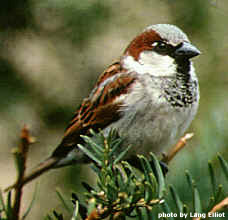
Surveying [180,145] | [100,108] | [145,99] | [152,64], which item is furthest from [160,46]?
[180,145]

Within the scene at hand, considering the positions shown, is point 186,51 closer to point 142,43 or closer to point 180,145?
point 142,43

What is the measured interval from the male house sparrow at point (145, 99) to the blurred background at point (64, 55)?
0.09 metres

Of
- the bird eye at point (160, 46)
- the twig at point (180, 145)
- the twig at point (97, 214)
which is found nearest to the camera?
the twig at point (97, 214)

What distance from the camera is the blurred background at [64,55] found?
1374 millimetres

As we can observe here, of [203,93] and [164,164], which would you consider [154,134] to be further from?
[203,93]

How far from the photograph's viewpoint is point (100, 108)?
1.41 metres

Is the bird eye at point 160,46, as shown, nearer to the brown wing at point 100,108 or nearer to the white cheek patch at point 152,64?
the white cheek patch at point 152,64

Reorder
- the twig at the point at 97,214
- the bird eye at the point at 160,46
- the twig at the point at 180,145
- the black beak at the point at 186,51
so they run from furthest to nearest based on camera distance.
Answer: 1. the bird eye at the point at 160,46
2. the black beak at the point at 186,51
3. the twig at the point at 180,145
4. the twig at the point at 97,214

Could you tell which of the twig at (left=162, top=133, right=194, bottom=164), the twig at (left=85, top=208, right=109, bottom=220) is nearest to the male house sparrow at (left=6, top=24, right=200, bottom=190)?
the twig at (left=162, top=133, right=194, bottom=164)

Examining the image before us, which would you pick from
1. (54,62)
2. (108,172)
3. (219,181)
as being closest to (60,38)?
(54,62)

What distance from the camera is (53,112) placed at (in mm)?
1488

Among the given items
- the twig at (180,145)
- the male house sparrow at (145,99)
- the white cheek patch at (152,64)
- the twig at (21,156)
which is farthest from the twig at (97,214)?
the white cheek patch at (152,64)

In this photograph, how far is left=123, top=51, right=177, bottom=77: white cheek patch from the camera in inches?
52.9

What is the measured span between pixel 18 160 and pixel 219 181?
0.77 meters
